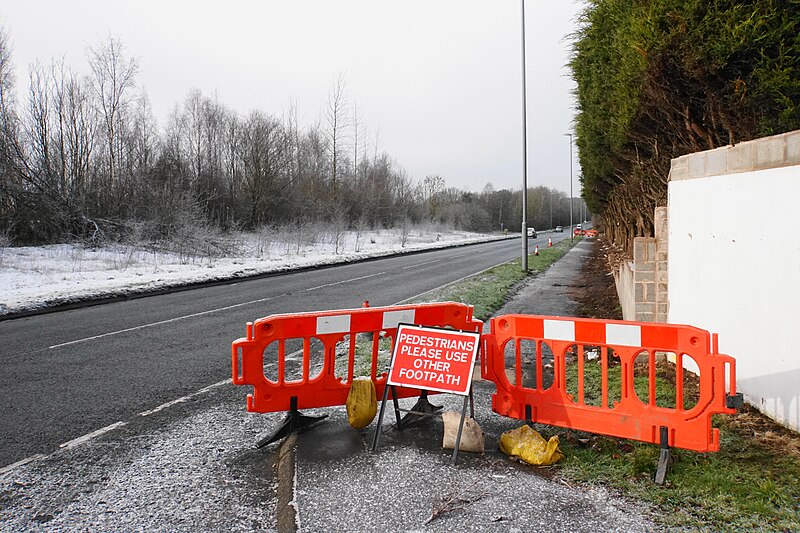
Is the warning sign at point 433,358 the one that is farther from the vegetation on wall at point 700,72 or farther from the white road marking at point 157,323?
the white road marking at point 157,323

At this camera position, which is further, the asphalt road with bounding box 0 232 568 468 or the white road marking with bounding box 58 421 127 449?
the asphalt road with bounding box 0 232 568 468

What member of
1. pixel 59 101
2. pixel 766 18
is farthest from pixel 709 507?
pixel 59 101

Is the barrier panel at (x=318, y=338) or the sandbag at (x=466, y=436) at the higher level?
the barrier panel at (x=318, y=338)

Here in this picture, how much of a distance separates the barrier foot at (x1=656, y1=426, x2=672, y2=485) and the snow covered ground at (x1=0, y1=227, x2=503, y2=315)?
42.8ft

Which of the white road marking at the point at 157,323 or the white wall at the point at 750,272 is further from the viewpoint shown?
the white road marking at the point at 157,323

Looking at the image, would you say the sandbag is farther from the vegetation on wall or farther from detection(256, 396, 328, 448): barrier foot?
the vegetation on wall

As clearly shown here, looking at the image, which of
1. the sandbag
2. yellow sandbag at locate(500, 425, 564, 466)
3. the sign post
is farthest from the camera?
the sign post

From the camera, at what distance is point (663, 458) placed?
152 inches

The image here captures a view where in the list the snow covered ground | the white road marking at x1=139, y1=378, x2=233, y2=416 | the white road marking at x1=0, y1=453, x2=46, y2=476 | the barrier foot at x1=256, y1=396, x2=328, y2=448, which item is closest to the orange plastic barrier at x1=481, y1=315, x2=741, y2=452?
the barrier foot at x1=256, y1=396, x2=328, y2=448

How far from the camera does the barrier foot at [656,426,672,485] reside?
3.75 metres

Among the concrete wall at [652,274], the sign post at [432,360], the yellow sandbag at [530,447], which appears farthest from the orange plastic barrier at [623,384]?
the concrete wall at [652,274]

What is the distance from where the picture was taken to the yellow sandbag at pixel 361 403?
4.89 meters

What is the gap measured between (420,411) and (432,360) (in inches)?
32.9

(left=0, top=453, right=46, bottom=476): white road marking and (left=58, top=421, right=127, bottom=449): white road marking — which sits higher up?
(left=58, top=421, right=127, bottom=449): white road marking
